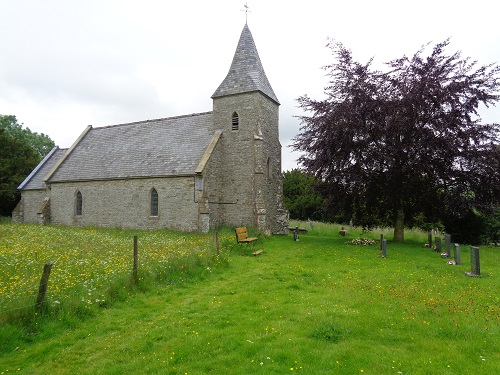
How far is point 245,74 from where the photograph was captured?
23.9 meters

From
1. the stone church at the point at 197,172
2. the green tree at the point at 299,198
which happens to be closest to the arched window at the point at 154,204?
the stone church at the point at 197,172

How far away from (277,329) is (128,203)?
20.6 metres

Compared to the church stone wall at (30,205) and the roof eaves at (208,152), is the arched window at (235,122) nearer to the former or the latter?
the roof eaves at (208,152)

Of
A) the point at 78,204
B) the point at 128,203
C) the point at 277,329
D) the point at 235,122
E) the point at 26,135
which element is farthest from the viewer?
the point at 26,135

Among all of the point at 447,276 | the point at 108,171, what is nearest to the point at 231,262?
the point at 447,276

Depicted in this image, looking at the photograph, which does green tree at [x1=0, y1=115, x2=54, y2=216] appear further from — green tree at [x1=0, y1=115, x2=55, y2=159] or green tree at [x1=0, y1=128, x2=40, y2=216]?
green tree at [x1=0, y1=115, x2=55, y2=159]

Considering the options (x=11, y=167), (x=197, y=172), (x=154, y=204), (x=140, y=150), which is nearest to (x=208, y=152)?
(x=197, y=172)

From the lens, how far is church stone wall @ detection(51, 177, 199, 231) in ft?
72.4

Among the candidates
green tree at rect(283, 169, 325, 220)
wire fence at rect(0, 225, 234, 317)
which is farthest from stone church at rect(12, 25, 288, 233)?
Answer: green tree at rect(283, 169, 325, 220)

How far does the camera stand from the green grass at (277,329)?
16.6 ft

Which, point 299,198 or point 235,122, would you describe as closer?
point 235,122

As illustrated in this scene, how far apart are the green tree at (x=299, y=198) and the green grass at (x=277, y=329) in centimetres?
2662

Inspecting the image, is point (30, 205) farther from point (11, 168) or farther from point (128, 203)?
point (128, 203)

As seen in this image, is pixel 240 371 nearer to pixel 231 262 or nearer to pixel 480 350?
pixel 480 350
